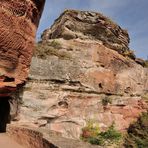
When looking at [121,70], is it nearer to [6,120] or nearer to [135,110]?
[135,110]

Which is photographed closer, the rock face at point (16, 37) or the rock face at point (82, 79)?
the rock face at point (16, 37)

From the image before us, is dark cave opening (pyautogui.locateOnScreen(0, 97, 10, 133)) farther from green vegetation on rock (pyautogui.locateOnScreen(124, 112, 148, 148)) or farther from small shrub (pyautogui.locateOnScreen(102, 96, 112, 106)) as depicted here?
green vegetation on rock (pyautogui.locateOnScreen(124, 112, 148, 148))

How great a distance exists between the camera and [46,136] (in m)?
8.75

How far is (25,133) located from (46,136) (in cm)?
124

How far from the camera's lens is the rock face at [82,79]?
14.3m

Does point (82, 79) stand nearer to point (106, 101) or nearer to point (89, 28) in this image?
point (106, 101)

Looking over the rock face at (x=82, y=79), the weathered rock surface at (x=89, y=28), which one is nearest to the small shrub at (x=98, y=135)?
the rock face at (x=82, y=79)

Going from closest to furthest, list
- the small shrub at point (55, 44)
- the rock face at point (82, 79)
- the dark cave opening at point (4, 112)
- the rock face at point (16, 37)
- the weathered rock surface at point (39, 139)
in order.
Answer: the weathered rock surface at point (39, 139) < the rock face at point (16, 37) < the dark cave opening at point (4, 112) < the rock face at point (82, 79) < the small shrub at point (55, 44)

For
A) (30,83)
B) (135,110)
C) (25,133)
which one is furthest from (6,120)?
(135,110)

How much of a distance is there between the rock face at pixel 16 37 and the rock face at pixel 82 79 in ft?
10.5

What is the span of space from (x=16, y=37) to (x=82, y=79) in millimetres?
7073

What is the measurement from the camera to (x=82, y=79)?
15859mm

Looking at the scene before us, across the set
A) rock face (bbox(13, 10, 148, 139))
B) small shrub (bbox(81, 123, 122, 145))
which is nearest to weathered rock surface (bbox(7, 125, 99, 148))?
rock face (bbox(13, 10, 148, 139))

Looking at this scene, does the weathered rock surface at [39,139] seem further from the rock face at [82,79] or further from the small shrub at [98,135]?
the small shrub at [98,135]
